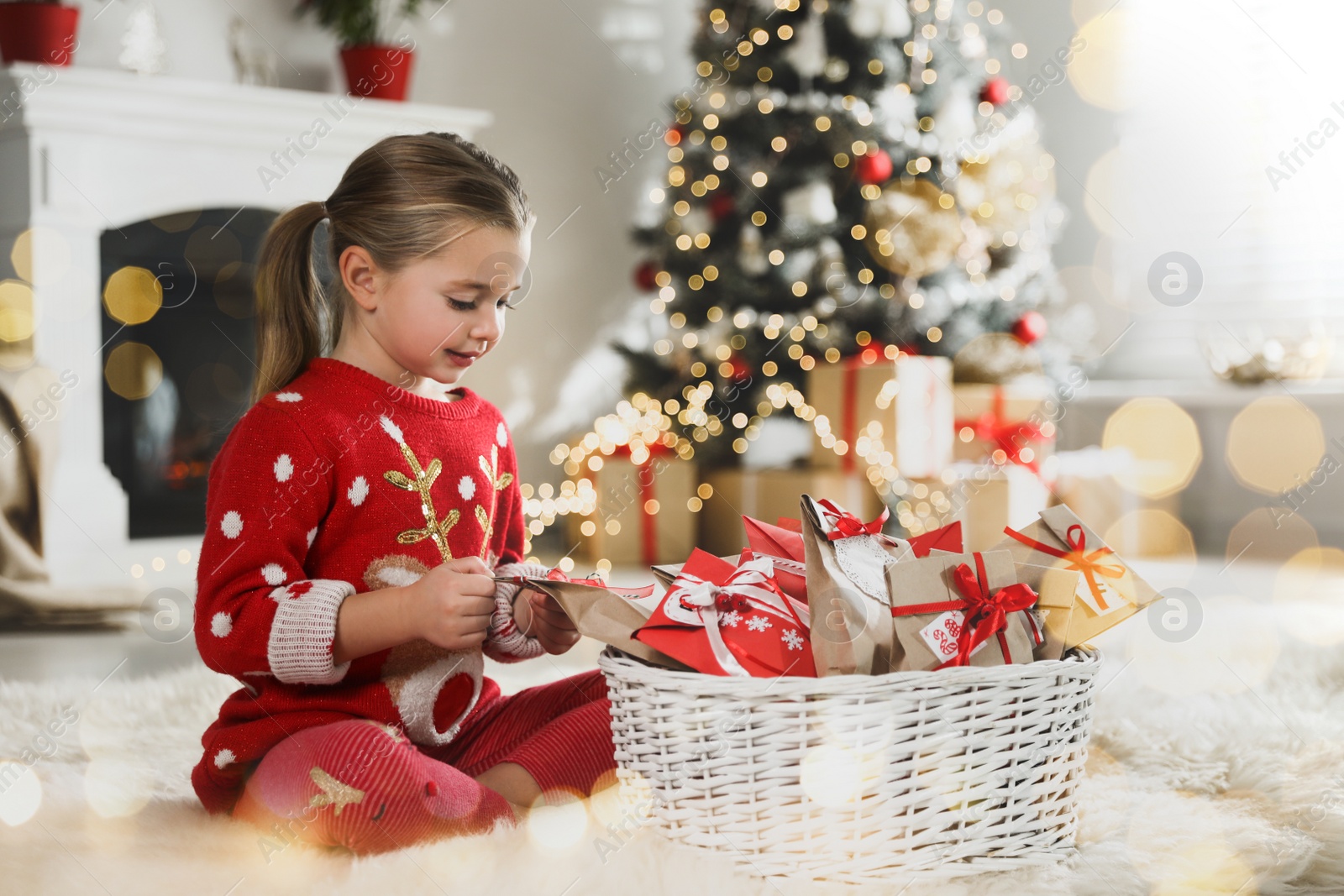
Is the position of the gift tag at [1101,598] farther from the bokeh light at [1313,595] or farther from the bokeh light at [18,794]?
the bokeh light at [1313,595]

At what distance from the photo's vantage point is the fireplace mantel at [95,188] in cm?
219

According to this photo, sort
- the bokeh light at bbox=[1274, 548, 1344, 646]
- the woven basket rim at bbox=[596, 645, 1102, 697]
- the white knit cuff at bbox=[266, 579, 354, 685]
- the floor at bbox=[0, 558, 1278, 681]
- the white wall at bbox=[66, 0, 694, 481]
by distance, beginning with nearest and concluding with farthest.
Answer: the woven basket rim at bbox=[596, 645, 1102, 697] < the white knit cuff at bbox=[266, 579, 354, 685] < the floor at bbox=[0, 558, 1278, 681] < the bokeh light at bbox=[1274, 548, 1344, 646] < the white wall at bbox=[66, 0, 694, 481]

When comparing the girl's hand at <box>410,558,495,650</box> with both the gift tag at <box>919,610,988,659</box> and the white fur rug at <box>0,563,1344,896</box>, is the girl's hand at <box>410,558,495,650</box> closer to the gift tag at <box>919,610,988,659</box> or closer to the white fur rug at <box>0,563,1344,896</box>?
the white fur rug at <box>0,563,1344,896</box>

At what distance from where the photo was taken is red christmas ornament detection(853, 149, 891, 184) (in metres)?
2.58

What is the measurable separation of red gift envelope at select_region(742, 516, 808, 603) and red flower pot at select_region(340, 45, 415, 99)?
2.03m

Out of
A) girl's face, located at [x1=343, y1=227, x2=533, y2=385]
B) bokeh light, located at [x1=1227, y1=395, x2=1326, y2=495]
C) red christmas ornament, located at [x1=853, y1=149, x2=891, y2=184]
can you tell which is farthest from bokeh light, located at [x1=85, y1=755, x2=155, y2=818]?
bokeh light, located at [x1=1227, y1=395, x2=1326, y2=495]

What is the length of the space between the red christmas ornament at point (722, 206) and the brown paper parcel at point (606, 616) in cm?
203

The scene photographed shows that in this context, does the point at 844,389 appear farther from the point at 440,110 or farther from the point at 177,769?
the point at 177,769

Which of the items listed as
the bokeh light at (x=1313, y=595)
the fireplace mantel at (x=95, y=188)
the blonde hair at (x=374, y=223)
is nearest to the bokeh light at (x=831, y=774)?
the blonde hair at (x=374, y=223)

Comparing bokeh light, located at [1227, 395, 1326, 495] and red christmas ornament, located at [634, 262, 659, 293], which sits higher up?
red christmas ornament, located at [634, 262, 659, 293]

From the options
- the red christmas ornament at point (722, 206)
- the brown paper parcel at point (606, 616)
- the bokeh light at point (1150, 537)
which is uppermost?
the red christmas ornament at point (722, 206)

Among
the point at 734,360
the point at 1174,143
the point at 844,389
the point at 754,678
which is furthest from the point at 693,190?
the point at 754,678

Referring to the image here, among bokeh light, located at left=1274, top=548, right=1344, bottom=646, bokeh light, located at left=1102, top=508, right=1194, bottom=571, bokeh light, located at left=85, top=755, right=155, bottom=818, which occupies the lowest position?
bokeh light, located at left=1102, top=508, right=1194, bottom=571

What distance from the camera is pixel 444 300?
0.93m
